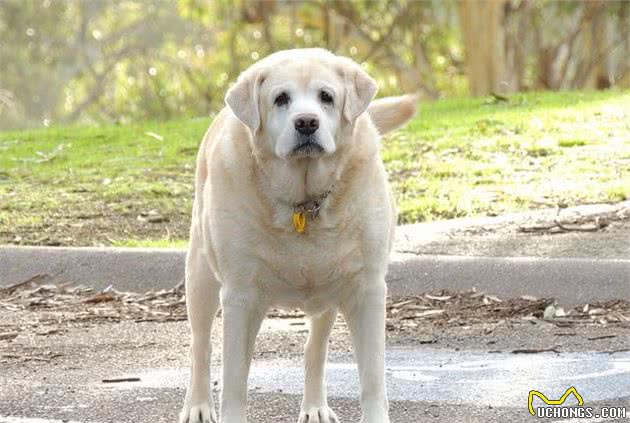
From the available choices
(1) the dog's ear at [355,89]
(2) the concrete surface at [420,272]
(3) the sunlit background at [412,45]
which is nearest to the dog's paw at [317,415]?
(1) the dog's ear at [355,89]

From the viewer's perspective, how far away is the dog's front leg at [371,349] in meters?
5.10

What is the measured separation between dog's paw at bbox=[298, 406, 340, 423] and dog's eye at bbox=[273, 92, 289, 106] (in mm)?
1205

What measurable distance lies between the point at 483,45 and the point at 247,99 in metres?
18.6

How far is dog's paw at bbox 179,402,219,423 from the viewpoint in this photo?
18.2ft

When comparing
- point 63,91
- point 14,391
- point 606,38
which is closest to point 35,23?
point 63,91

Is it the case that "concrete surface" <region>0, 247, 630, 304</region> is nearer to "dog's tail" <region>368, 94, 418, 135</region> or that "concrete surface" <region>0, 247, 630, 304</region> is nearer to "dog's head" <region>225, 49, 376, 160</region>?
"dog's tail" <region>368, 94, 418, 135</region>

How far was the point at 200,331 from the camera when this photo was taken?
5641 millimetres

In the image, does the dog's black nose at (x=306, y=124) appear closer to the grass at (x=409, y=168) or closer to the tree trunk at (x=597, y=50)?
the grass at (x=409, y=168)

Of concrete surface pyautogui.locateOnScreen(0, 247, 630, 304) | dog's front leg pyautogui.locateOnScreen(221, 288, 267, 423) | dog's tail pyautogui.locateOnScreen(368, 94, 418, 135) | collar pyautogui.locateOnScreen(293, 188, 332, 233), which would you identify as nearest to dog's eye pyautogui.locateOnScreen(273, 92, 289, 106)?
collar pyautogui.locateOnScreen(293, 188, 332, 233)

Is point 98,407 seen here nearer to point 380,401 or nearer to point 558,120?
point 380,401

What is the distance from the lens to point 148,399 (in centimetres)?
595

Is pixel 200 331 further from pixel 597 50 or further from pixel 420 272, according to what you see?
pixel 597 50

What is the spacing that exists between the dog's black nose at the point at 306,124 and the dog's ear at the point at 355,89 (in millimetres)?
195

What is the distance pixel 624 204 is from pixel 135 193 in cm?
390
